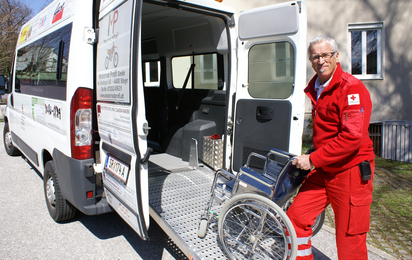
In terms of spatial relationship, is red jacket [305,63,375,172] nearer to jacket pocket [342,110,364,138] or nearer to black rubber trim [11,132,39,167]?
jacket pocket [342,110,364,138]

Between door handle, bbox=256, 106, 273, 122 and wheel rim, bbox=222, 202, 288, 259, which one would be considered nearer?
wheel rim, bbox=222, 202, 288, 259

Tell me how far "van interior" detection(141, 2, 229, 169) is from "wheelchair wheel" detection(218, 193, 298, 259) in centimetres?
193

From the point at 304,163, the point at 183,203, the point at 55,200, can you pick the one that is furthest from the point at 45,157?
the point at 304,163

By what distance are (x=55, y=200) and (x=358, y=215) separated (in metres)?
3.08

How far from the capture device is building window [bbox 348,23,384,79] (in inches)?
328

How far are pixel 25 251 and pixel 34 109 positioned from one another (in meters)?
1.77

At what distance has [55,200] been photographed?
3.51 m

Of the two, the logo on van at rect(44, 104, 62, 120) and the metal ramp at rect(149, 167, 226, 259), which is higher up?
the logo on van at rect(44, 104, 62, 120)

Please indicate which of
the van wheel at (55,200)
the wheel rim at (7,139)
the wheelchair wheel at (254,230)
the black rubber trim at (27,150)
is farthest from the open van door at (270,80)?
the wheel rim at (7,139)

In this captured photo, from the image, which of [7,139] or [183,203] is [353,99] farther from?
[7,139]

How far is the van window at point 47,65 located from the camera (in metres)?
3.06

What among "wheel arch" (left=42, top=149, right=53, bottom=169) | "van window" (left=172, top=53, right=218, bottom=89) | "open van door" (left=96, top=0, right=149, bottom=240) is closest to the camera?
"open van door" (left=96, top=0, right=149, bottom=240)

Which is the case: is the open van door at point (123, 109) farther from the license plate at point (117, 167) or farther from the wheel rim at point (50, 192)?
the wheel rim at point (50, 192)

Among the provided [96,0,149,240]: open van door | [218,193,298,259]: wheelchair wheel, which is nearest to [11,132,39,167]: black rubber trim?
[96,0,149,240]: open van door
